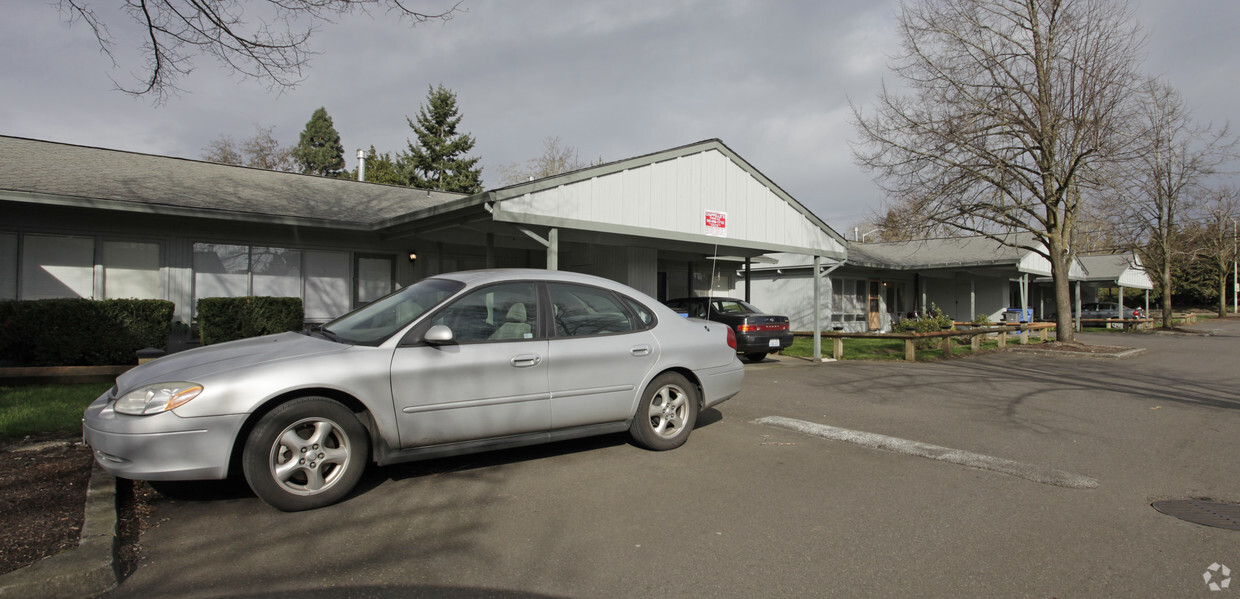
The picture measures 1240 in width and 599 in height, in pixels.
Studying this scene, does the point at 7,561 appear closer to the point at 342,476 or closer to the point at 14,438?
the point at 342,476

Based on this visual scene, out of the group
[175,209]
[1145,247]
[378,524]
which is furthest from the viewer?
[1145,247]

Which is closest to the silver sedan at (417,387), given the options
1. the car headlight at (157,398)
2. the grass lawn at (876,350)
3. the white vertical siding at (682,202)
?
the car headlight at (157,398)

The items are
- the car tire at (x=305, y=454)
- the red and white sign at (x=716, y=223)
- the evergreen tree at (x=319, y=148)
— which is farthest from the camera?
the evergreen tree at (x=319, y=148)

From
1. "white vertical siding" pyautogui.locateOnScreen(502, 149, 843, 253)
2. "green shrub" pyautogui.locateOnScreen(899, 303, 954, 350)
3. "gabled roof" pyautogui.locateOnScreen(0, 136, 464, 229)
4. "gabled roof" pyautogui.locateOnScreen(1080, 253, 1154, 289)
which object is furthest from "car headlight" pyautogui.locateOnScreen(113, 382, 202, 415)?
"gabled roof" pyautogui.locateOnScreen(1080, 253, 1154, 289)

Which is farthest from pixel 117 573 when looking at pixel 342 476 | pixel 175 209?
pixel 175 209

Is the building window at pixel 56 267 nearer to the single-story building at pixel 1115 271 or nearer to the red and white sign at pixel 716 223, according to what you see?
the red and white sign at pixel 716 223

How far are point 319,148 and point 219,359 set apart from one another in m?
59.9

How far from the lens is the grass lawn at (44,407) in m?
5.95

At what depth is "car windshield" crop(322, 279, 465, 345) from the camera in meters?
4.61

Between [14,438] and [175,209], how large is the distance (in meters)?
6.19

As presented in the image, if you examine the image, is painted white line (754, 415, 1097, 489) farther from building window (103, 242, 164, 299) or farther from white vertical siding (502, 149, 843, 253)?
building window (103, 242, 164, 299)

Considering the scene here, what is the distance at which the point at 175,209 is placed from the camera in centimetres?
1078

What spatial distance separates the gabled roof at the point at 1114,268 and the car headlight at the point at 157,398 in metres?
41.9

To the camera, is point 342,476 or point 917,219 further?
point 917,219
